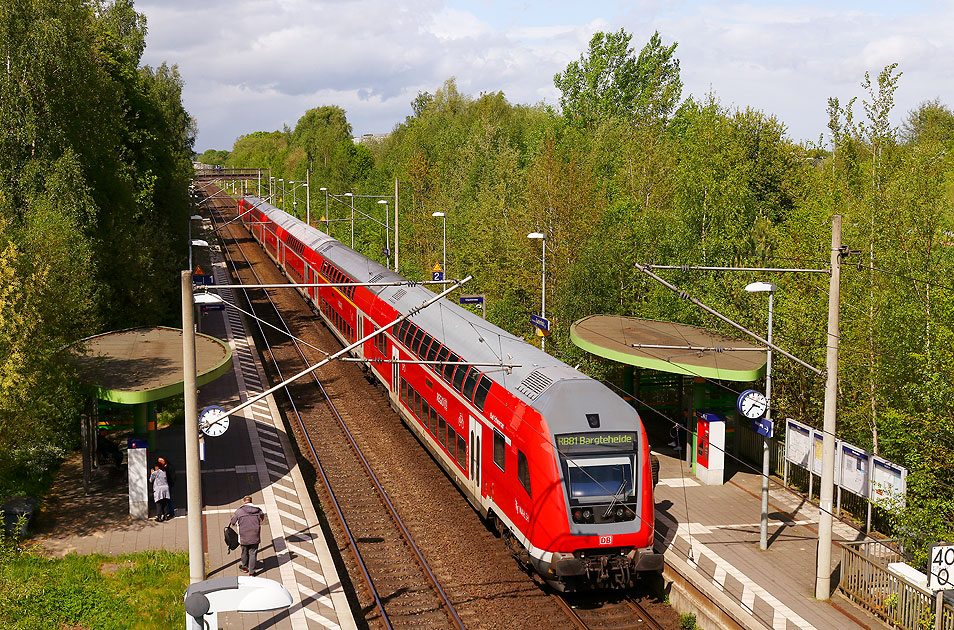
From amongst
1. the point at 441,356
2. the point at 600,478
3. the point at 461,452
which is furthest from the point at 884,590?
the point at 441,356

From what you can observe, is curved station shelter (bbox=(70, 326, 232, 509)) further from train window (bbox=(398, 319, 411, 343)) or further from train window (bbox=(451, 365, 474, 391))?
train window (bbox=(451, 365, 474, 391))

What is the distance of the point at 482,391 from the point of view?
1847cm


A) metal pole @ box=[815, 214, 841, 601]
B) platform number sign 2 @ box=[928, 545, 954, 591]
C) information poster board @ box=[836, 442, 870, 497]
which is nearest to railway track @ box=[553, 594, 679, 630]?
metal pole @ box=[815, 214, 841, 601]

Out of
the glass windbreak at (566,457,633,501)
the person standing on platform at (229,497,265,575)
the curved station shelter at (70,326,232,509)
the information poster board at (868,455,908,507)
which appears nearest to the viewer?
the glass windbreak at (566,457,633,501)

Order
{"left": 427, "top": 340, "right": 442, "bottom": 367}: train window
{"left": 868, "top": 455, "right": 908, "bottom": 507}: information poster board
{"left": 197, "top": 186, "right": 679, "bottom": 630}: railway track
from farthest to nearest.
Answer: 1. {"left": 427, "top": 340, "right": 442, "bottom": 367}: train window
2. {"left": 197, "top": 186, "right": 679, "bottom": 630}: railway track
3. {"left": 868, "top": 455, "right": 908, "bottom": 507}: information poster board

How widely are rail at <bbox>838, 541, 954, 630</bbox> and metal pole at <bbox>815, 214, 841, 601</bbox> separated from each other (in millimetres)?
422

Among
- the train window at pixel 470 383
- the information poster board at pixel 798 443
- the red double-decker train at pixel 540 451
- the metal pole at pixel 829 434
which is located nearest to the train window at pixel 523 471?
the red double-decker train at pixel 540 451

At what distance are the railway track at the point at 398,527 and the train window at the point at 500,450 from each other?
2.15 metres

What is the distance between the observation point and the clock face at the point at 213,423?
1390 centimetres

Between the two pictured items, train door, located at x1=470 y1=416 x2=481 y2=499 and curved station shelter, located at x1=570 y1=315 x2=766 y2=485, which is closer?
train door, located at x1=470 y1=416 x2=481 y2=499

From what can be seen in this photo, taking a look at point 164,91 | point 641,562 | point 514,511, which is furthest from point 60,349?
point 164,91

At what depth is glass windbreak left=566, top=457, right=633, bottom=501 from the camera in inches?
587

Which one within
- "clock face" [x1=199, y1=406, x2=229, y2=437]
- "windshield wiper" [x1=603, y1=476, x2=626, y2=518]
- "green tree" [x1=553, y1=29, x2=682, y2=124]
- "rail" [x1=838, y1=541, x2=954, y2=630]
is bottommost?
"rail" [x1=838, y1=541, x2=954, y2=630]

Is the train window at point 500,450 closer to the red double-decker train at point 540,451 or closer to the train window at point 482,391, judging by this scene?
the red double-decker train at point 540,451
